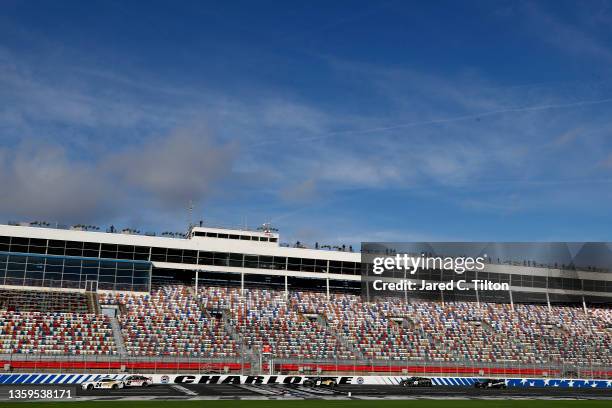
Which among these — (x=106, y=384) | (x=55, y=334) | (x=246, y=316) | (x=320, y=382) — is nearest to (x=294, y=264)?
(x=246, y=316)

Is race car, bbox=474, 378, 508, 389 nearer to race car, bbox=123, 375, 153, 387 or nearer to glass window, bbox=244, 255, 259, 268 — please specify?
race car, bbox=123, 375, 153, 387

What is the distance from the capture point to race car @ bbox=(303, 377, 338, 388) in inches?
2589

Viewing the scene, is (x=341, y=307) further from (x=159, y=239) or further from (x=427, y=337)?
(x=159, y=239)

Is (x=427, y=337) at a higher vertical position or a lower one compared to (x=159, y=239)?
lower

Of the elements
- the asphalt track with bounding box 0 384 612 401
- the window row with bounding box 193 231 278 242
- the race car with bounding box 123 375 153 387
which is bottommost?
the asphalt track with bounding box 0 384 612 401

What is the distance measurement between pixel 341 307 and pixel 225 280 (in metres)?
16.4

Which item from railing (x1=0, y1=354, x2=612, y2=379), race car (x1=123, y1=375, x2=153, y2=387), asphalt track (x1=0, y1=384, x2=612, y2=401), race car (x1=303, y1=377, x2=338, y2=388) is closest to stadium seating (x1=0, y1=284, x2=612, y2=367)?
railing (x1=0, y1=354, x2=612, y2=379)

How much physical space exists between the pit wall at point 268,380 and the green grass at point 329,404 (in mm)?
18537

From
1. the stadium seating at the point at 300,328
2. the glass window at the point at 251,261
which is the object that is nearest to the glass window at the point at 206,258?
the stadium seating at the point at 300,328

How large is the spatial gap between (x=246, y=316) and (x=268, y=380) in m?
16.9

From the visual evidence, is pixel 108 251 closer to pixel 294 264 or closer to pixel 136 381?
pixel 294 264

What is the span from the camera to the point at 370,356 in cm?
7769

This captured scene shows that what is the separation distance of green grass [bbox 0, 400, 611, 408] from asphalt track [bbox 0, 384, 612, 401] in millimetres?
3550

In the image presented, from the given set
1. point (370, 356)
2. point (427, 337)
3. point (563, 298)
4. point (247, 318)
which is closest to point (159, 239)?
point (247, 318)
